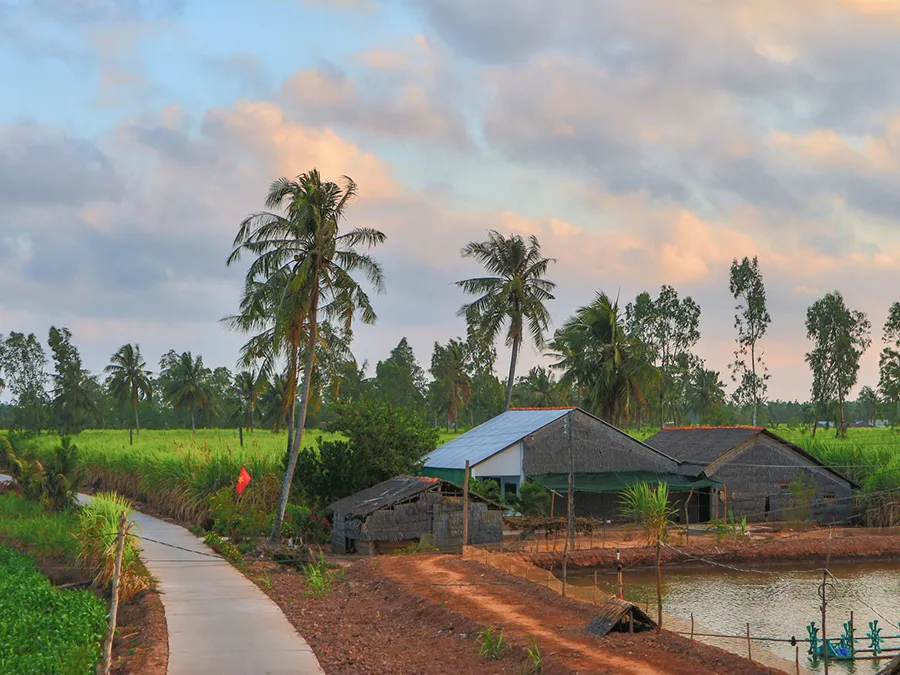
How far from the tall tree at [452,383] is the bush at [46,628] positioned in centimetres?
7255

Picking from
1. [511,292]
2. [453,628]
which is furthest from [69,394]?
[453,628]

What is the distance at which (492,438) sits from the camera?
141ft

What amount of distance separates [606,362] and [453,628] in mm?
35057

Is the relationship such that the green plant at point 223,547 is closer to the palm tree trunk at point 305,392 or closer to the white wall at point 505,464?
the palm tree trunk at point 305,392

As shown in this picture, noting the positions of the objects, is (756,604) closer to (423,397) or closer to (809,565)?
(809,565)

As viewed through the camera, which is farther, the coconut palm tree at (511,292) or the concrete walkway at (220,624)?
the coconut palm tree at (511,292)

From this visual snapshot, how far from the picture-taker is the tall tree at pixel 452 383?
94.9 metres

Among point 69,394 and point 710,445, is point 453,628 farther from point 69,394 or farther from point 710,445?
point 69,394

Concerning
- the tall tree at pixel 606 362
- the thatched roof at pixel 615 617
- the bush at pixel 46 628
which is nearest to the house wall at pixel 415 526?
the bush at pixel 46 628

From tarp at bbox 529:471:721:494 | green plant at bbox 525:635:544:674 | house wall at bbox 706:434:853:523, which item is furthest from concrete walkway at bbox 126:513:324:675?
house wall at bbox 706:434:853:523

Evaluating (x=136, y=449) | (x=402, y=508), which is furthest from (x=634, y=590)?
(x=136, y=449)

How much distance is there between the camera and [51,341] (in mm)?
98688

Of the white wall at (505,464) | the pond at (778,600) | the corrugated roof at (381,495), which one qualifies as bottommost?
the pond at (778,600)

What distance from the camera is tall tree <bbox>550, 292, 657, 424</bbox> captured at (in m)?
52.6
